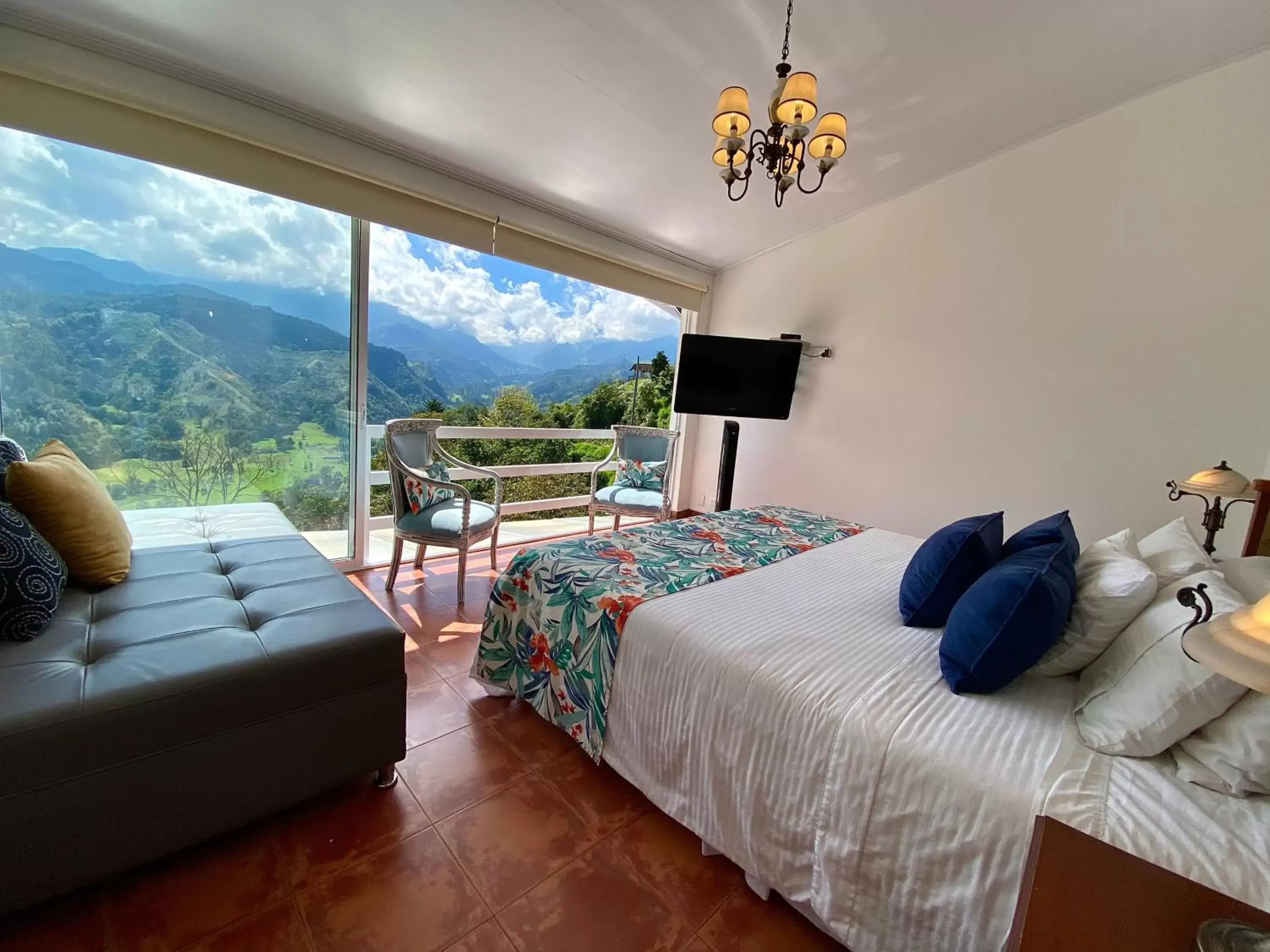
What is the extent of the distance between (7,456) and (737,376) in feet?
11.9

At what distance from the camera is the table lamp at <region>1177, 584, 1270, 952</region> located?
0.53 metres

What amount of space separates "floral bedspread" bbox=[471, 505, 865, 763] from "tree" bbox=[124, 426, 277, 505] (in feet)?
5.70

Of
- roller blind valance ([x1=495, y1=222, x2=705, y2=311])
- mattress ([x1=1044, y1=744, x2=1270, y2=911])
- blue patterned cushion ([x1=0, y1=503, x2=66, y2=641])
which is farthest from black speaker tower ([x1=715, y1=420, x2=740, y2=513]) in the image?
blue patterned cushion ([x1=0, y1=503, x2=66, y2=641])

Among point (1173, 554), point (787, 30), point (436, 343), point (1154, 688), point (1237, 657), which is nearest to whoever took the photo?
point (1237, 657)

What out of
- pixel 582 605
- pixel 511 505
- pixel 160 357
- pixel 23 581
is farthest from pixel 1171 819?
pixel 511 505

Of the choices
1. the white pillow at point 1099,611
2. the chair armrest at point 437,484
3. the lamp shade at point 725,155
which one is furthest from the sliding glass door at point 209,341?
the white pillow at point 1099,611

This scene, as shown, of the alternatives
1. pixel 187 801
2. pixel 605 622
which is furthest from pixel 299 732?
pixel 605 622

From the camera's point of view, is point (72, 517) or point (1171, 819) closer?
point (1171, 819)

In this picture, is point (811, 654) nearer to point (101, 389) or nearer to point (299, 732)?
point (299, 732)

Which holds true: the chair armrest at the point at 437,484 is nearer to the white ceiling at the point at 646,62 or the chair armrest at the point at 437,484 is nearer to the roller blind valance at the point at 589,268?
the roller blind valance at the point at 589,268

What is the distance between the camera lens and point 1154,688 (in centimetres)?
93

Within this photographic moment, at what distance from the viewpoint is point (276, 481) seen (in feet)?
9.04

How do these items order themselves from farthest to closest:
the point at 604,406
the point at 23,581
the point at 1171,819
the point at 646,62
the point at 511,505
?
1. the point at 604,406
2. the point at 511,505
3. the point at 646,62
4. the point at 23,581
5. the point at 1171,819

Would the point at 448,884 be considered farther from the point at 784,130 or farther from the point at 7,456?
the point at 784,130
